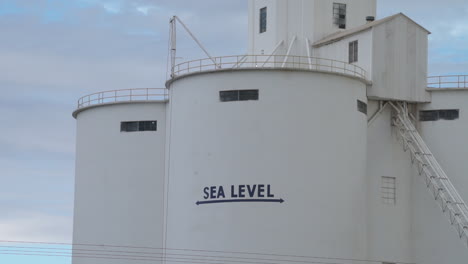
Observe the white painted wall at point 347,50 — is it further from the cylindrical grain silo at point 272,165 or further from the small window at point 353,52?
the cylindrical grain silo at point 272,165

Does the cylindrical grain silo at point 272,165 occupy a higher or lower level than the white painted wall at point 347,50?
lower

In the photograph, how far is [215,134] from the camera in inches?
2229

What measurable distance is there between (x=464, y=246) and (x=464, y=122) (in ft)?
19.3

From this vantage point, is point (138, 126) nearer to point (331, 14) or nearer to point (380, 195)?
point (331, 14)

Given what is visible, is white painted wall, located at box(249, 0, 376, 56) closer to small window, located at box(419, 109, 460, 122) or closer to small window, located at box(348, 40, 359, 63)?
small window, located at box(348, 40, 359, 63)

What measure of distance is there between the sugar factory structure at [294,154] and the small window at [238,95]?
0.04m

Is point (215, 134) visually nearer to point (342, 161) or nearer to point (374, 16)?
point (342, 161)

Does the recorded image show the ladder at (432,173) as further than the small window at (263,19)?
No

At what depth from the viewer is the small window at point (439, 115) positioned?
198 feet

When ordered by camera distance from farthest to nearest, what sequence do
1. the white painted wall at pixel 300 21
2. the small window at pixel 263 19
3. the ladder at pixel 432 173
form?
the small window at pixel 263 19 → the white painted wall at pixel 300 21 → the ladder at pixel 432 173

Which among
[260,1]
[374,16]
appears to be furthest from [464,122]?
[260,1]

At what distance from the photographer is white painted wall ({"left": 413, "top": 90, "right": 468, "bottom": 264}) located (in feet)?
194

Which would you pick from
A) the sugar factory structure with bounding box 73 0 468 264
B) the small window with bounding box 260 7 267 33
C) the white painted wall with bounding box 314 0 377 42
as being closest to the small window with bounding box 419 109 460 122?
the sugar factory structure with bounding box 73 0 468 264

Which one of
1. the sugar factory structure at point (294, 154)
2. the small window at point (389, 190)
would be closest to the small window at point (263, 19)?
the sugar factory structure at point (294, 154)
